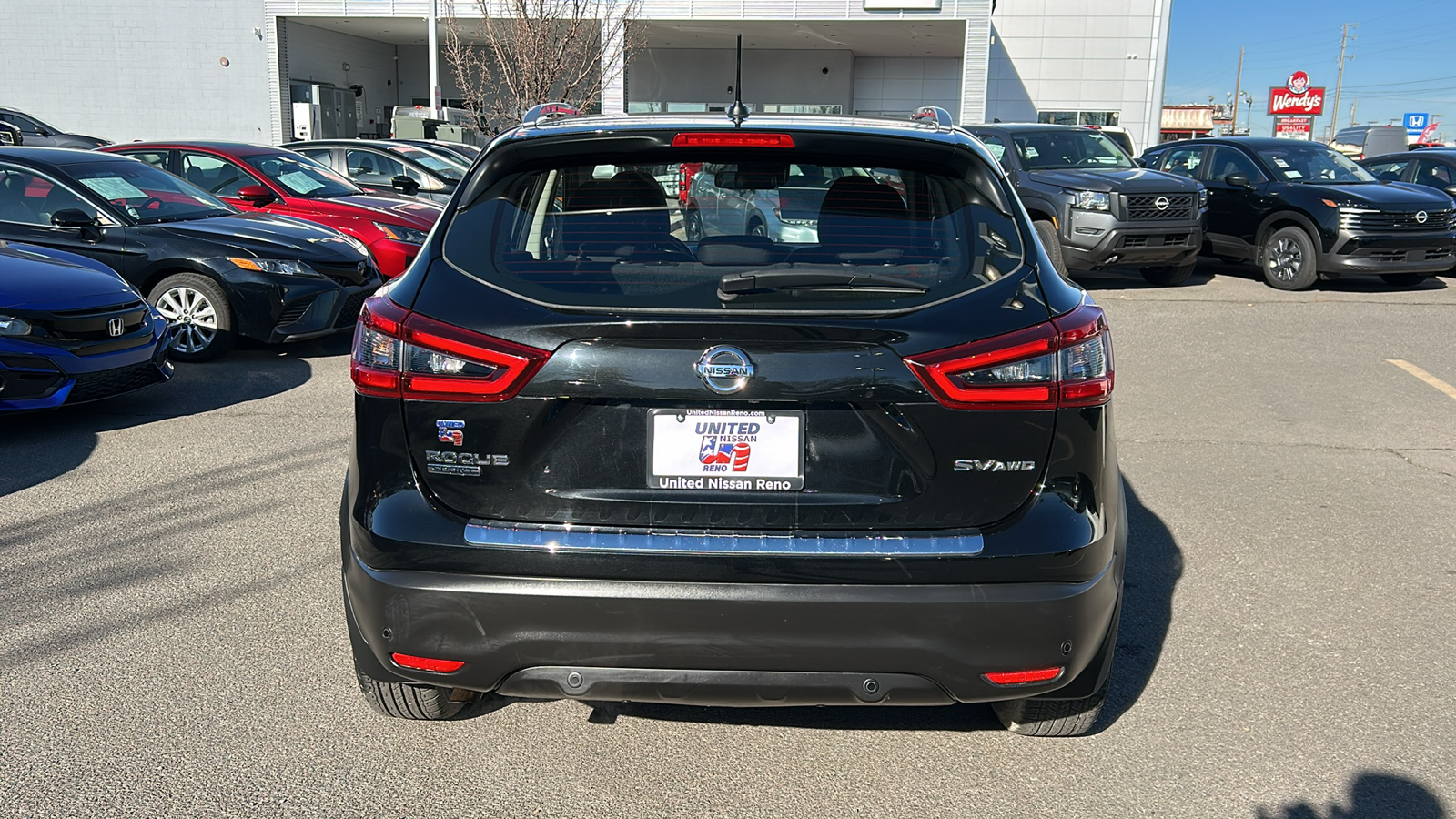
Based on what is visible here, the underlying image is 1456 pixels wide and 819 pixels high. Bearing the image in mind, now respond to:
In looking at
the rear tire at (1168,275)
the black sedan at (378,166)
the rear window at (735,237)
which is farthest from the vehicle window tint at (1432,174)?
the rear window at (735,237)

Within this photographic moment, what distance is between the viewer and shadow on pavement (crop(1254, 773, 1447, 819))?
2922 millimetres

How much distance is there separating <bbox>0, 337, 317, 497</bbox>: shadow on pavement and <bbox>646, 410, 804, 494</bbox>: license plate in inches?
170

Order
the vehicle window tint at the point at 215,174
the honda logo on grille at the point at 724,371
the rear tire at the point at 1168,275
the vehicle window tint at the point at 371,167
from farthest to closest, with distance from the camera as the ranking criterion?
the vehicle window tint at the point at 371,167, the rear tire at the point at 1168,275, the vehicle window tint at the point at 215,174, the honda logo on grille at the point at 724,371

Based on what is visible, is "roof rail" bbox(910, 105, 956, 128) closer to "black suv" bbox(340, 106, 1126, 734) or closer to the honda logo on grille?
"black suv" bbox(340, 106, 1126, 734)

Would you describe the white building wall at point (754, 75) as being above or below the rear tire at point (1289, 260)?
above

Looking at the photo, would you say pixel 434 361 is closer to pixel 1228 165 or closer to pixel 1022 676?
pixel 1022 676

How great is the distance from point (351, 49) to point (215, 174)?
33.4 m

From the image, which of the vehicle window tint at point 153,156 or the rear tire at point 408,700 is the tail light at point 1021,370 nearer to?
the rear tire at point 408,700

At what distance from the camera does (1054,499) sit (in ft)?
8.82

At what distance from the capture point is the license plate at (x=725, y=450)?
259cm

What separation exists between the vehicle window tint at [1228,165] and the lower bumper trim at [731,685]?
13.6 meters

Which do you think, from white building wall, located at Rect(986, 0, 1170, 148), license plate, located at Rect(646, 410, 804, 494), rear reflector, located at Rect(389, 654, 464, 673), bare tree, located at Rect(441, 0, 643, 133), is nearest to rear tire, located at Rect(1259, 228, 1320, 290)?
license plate, located at Rect(646, 410, 804, 494)

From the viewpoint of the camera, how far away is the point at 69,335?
6547mm

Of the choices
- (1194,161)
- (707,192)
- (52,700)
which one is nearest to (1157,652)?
(707,192)
